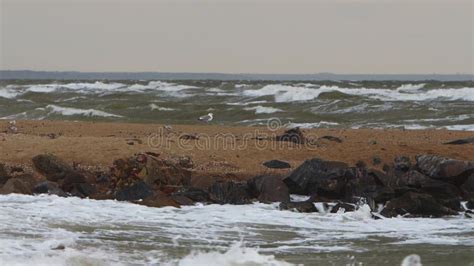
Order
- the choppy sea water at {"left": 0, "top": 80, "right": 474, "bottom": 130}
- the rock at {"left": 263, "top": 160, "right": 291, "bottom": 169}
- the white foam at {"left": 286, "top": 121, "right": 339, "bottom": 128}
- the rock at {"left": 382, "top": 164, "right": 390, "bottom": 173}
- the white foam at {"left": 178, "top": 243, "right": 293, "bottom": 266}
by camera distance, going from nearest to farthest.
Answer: the white foam at {"left": 178, "top": 243, "right": 293, "bottom": 266} → the rock at {"left": 382, "top": 164, "right": 390, "bottom": 173} → the rock at {"left": 263, "top": 160, "right": 291, "bottom": 169} → the white foam at {"left": 286, "top": 121, "right": 339, "bottom": 128} → the choppy sea water at {"left": 0, "top": 80, "right": 474, "bottom": 130}

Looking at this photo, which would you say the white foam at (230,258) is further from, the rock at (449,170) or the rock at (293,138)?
the rock at (293,138)

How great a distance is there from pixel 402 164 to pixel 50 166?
5.99 meters

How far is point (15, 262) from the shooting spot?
25.5 feet

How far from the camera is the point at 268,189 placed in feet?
39.4

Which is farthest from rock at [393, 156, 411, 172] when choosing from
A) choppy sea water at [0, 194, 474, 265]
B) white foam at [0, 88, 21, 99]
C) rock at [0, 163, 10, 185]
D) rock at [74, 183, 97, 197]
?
white foam at [0, 88, 21, 99]

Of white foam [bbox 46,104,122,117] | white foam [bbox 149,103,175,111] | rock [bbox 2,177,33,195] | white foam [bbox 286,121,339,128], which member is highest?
rock [bbox 2,177,33,195]

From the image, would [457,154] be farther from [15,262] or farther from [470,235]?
[15,262]

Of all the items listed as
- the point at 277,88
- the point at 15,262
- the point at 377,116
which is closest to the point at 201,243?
the point at 15,262

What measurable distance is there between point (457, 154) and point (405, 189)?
3757 mm

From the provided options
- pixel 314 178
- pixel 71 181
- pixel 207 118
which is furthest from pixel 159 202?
pixel 207 118

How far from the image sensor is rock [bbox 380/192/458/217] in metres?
11.3

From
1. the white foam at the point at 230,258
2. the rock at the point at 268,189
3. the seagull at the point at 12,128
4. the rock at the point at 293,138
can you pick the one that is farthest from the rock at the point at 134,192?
the seagull at the point at 12,128

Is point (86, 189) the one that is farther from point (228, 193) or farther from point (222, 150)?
point (222, 150)

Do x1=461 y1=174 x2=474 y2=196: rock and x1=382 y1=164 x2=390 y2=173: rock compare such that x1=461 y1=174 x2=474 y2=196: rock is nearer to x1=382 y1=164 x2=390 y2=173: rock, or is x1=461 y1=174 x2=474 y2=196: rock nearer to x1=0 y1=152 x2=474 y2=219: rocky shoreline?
x1=0 y1=152 x2=474 y2=219: rocky shoreline
